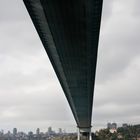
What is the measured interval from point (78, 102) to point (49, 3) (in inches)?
1451

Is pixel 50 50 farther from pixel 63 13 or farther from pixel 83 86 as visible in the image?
pixel 83 86

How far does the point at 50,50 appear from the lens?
37781 millimetres

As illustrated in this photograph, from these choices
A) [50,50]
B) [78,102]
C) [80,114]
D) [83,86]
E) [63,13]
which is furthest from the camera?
[80,114]

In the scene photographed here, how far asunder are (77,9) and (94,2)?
201 cm

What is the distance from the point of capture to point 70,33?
32.4m

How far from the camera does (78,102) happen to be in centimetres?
6175

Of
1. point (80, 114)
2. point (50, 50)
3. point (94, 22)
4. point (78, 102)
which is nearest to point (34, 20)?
point (94, 22)

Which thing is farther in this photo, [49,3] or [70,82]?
[70,82]

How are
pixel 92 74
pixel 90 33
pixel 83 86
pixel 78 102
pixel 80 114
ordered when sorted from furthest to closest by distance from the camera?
pixel 80 114
pixel 78 102
pixel 83 86
pixel 92 74
pixel 90 33

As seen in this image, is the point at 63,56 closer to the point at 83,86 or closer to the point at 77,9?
the point at 77,9

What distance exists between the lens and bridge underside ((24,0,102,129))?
27.1 m

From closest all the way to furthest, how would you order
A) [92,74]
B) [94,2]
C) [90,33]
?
[94,2], [90,33], [92,74]

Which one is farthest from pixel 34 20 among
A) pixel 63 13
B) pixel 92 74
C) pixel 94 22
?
pixel 92 74

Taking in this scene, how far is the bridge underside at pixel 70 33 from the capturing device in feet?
88.8
